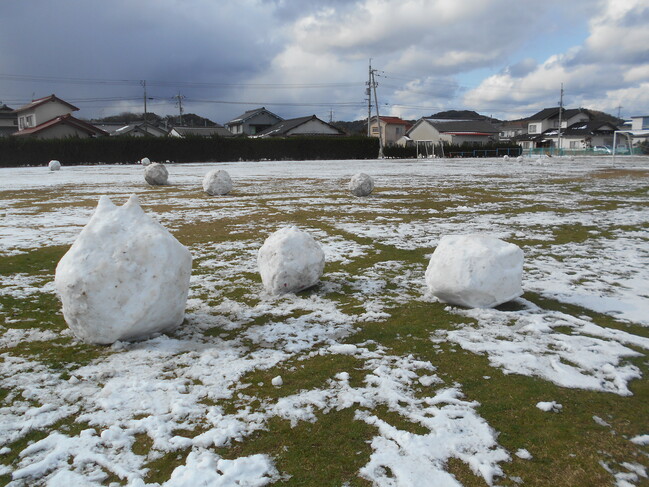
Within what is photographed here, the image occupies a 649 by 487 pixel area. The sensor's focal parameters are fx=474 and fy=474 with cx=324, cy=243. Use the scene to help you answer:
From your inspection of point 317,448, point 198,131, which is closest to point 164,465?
point 317,448

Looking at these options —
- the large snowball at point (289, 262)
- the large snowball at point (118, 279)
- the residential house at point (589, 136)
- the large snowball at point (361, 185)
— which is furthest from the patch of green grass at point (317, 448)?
the residential house at point (589, 136)

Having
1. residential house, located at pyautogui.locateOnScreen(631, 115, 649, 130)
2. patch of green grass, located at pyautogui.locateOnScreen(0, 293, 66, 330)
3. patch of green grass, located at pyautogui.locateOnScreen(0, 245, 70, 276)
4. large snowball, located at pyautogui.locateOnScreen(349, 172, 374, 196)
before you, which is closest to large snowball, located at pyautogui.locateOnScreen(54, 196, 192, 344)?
patch of green grass, located at pyautogui.locateOnScreen(0, 293, 66, 330)

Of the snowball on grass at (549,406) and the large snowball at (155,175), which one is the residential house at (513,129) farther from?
the snowball on grass at (549,406)

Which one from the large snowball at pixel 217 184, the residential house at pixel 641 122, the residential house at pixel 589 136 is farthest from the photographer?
the residential house at pixel 589 136

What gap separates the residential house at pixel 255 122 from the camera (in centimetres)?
8131

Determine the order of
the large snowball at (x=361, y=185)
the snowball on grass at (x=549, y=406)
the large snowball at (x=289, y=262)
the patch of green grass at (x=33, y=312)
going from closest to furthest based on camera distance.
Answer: the snowball on grass at (x=549, y=406)
the patch of green grass at (x=33, y=312)
the large snowball at (x=289, y=262)
the large snowball at (x=361, y=185)

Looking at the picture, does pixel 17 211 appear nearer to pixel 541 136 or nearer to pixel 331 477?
pixel 331 477

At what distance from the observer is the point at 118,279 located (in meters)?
4.74

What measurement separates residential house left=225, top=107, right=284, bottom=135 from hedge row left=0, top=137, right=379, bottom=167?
2543cm

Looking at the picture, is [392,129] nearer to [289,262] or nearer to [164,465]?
[289,262]

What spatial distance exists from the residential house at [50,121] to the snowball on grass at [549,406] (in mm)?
62702

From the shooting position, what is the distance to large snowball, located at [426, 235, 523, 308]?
5648 mm

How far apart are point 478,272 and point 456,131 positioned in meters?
84.7

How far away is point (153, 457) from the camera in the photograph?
316cm
